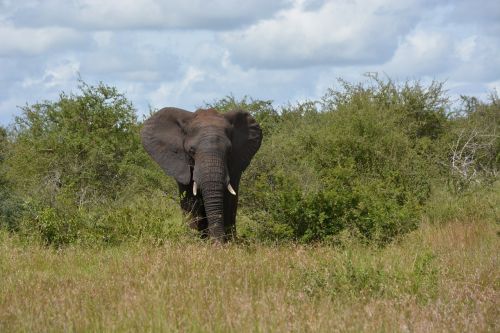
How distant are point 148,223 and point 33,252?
6.07 feet

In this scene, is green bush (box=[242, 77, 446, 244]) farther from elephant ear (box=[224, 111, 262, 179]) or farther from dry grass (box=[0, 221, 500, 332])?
dry grass (box=[0, 221, 500, 332])

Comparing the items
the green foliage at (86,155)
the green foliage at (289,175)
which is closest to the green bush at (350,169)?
the green foliage at (289,175)

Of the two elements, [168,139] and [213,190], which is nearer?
[213,190]

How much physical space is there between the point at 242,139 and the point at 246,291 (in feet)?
24.8

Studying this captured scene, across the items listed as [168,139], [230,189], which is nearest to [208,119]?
[168,139]

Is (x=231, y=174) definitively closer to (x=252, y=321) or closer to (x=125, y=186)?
(x=125, y=186)

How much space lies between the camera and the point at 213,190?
42.9ft

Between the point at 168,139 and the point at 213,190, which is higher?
the point at 168,139

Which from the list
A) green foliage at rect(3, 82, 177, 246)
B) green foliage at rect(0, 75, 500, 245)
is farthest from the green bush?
green foliage at rect(3, 82, 177, 246)

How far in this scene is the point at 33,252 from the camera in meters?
11.0

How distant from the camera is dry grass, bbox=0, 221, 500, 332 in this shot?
6.40 meters

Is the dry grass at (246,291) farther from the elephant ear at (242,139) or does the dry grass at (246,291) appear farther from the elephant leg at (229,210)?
the elephant ear at (242,139)

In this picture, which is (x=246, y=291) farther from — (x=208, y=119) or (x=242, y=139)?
(x=242, y=139)

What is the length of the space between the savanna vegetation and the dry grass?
24 mm
